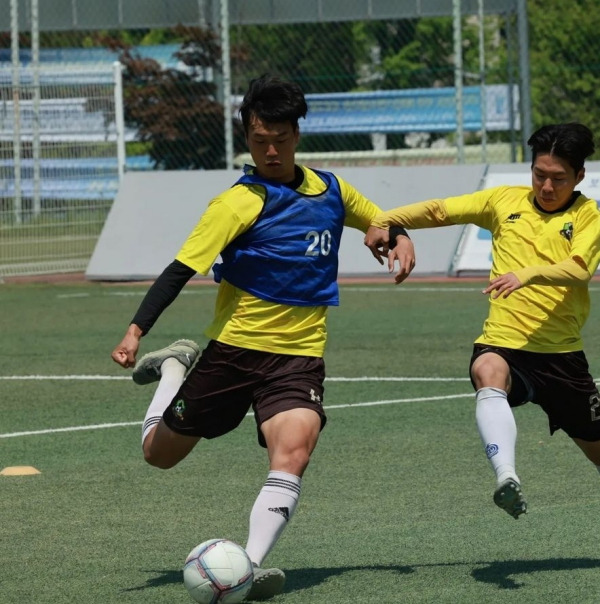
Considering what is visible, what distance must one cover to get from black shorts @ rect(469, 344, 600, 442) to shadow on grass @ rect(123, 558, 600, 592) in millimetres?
559

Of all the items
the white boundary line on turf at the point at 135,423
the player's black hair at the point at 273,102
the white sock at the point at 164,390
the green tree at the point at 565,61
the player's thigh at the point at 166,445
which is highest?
the green tree at the point at 565,61

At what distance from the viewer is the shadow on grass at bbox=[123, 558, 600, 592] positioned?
5469mm

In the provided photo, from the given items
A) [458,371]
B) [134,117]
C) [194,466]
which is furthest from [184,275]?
[134,117]

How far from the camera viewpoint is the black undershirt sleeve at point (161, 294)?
5.39 metres

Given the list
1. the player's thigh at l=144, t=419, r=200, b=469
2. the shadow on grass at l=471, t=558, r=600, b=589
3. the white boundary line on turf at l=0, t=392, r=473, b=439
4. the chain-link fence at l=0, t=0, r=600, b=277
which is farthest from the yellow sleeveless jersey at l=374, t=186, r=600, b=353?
the chain-link fence at l=0, t=0, r=600, b=277

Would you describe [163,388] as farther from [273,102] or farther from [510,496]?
[510,496]

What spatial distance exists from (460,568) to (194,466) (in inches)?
102

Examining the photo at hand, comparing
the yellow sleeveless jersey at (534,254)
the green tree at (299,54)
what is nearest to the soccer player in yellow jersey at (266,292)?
the yellow sleeveless jersey at (534,254)

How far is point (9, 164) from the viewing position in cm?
1880

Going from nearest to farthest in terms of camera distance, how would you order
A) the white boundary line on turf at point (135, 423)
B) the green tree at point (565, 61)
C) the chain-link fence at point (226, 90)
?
the white boundary line on turf at point (135, 423)
the chain-link fence at point (226, 90)
the green tree at point (565, 61)

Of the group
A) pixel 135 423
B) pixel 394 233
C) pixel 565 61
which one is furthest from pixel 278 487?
pixel 565 61

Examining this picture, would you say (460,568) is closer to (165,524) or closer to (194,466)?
(165,524)

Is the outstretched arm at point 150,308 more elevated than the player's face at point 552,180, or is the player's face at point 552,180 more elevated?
the player's face at point 552,180

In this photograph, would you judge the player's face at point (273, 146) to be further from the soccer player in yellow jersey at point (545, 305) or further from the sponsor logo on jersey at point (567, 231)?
the sponsor logo on jersey at point (567, 231)
